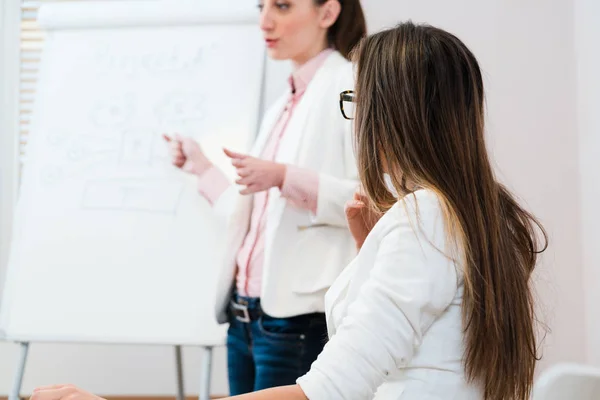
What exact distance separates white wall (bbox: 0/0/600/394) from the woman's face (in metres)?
0.79

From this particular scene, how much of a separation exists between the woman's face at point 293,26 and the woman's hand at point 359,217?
712 millimetres

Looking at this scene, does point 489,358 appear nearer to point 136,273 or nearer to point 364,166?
point 364,166

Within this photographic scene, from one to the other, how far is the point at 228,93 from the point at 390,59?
4.16ft

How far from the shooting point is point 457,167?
857mm

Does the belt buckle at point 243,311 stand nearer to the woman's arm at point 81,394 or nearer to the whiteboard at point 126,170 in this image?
the whiteboard at point 126,170

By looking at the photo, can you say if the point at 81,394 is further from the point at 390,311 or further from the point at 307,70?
the point at 307,70

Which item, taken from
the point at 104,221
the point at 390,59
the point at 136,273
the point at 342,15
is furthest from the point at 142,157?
the point at 390,59

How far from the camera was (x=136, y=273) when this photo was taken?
6.57 feet

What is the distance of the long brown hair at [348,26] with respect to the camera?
1.72 meters

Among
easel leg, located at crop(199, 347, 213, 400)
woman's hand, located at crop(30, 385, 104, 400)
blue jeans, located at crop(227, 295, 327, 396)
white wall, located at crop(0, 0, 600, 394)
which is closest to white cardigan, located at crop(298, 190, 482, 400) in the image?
woman's hand, located at crop(30, 385, 104, 400)

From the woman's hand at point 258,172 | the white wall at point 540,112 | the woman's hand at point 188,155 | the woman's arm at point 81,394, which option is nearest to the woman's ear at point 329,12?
the woman's hand at point 258,172

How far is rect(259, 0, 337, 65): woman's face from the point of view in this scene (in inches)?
66.7

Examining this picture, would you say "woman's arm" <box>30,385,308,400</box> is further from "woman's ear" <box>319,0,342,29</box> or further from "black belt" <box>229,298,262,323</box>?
"woman's ear" <box>319,0,342,29</box>

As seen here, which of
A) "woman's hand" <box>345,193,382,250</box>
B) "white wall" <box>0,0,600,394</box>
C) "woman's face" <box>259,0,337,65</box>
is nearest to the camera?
"woman's hand" <box>345,193,382,250</box>
